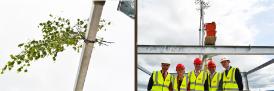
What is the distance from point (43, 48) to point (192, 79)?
384 cm

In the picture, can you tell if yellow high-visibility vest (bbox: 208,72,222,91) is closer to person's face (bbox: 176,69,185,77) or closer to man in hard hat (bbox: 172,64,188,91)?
Result: man in hard hat (bbox: 172,64,188,91)

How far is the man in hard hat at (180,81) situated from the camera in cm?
988

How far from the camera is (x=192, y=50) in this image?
14.7 meters

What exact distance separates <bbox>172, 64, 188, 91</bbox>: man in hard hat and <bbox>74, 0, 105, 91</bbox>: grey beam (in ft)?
9.61

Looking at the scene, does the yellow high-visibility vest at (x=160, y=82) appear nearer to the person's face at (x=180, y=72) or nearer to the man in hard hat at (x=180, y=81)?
the man in hard hat at (x=180, y=81)

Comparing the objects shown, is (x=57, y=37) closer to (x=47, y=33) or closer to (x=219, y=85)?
(x=47, y=33)

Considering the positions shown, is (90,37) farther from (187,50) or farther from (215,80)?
(187,50)

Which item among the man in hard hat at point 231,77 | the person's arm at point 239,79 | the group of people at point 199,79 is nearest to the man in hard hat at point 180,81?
the group of people at point 199,79

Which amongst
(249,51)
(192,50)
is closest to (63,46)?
(192,50)

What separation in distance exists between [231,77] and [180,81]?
1246 mm

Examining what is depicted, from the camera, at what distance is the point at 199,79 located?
32.3 feet

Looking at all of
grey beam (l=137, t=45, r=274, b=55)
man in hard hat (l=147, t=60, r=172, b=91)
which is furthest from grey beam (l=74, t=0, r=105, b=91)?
grey beam (l=137, t=45, r=274, b=55)

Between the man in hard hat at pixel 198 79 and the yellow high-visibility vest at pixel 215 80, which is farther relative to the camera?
the man in hard hat at pixel 198 79

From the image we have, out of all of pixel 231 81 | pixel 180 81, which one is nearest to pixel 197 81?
pixel 180 81
